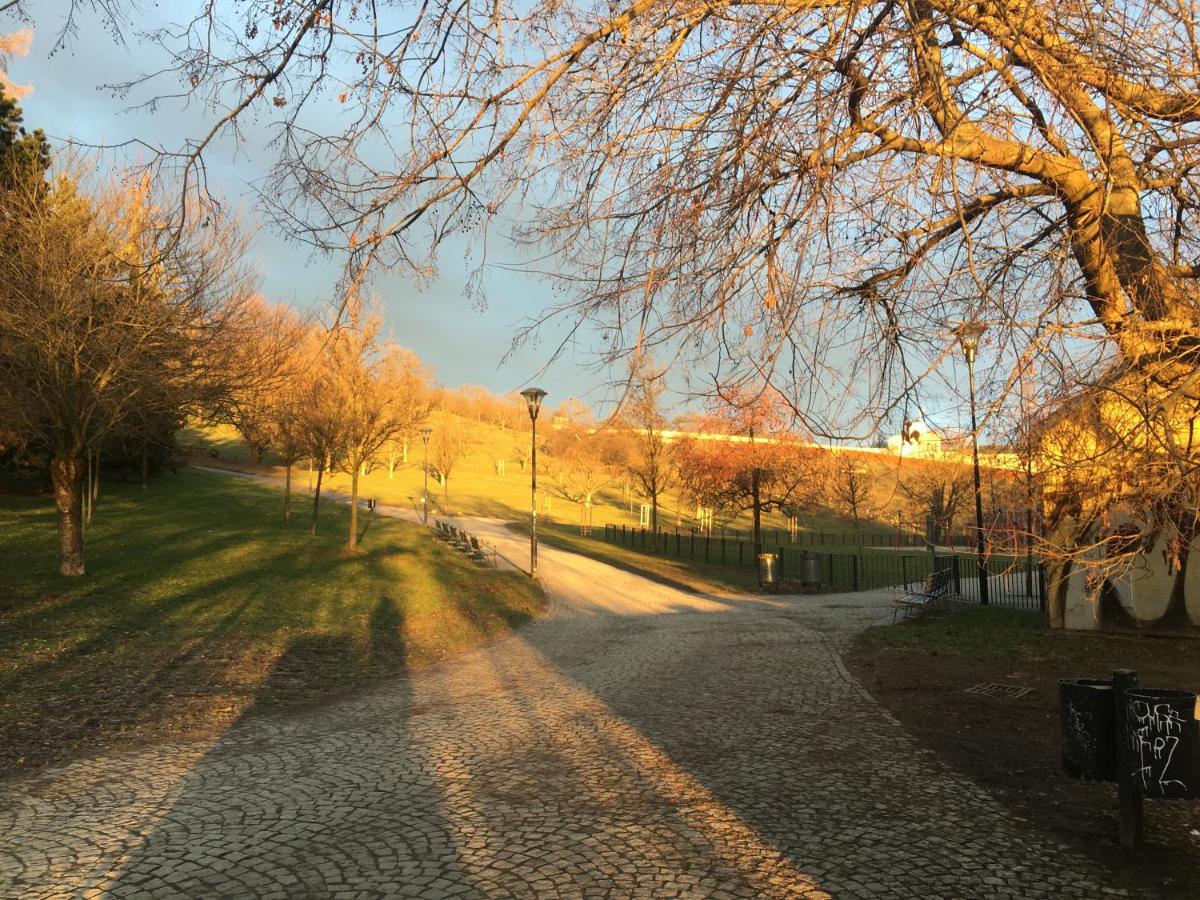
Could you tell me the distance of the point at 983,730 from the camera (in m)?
6.71

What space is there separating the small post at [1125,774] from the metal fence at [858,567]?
1006cm

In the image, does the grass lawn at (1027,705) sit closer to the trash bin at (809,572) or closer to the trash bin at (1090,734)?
the trash bin at (1090,734)

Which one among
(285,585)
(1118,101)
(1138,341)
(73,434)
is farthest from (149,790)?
(73,434)

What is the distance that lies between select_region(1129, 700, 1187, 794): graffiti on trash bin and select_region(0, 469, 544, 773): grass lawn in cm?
694

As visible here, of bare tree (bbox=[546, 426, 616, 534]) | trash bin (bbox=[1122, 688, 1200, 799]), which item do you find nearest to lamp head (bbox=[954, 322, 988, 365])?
trash bin (bbox=[1122, 688, 1200, 799])

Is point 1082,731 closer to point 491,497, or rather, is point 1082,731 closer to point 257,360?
point 257,360

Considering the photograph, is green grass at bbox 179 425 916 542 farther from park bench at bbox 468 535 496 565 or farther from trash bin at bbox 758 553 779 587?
park bench at bbox 468 535 496 565

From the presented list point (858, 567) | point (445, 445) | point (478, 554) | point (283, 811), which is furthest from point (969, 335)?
point (445, 445)

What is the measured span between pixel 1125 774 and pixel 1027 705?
393 cm

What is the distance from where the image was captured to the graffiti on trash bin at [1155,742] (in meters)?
3.88

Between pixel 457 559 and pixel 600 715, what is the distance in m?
14.2

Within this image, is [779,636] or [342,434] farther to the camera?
[342,434]

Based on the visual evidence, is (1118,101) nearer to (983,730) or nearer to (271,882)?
(983,730)

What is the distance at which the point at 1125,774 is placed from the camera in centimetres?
403
